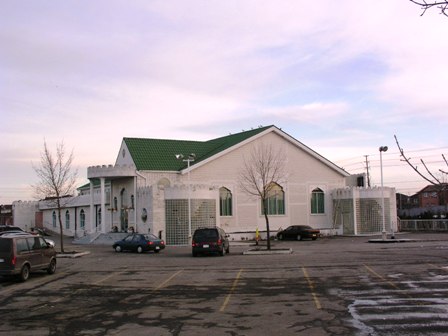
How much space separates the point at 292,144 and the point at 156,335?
158 ft

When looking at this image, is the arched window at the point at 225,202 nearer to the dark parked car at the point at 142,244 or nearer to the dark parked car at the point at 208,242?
the dark parked car at the point at 142,244

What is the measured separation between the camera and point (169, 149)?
182ft

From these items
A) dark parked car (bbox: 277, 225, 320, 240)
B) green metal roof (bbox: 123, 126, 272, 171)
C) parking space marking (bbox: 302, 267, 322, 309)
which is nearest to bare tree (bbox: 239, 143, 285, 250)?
green metal roof (bbox: 123, 126, 272, 171)

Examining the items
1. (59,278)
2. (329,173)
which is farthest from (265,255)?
(329,173)

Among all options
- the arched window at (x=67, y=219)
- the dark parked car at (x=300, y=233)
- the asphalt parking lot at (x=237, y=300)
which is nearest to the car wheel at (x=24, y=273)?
the asphalt parking lot at (x=237, y=300)

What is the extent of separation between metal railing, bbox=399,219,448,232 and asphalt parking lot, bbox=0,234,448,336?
37.8 m

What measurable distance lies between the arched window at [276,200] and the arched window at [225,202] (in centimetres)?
446

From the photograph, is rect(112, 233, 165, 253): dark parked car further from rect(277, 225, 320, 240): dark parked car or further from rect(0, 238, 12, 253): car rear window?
rect(0, 238, 12, 253): car rear window

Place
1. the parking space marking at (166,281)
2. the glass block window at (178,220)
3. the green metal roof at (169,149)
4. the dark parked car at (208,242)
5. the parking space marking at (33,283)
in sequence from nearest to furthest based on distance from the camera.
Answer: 1. the parking space marking at (166,281)
2. the parking space marking at (33,283)
3. the dark parked car at (208,242)
4. the glass block window at (178,220)
5. the green metal roof at (169,149)

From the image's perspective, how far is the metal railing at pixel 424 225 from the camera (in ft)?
191

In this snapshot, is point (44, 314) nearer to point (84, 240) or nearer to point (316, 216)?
point (84, 240)

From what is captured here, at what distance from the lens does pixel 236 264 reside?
24719 millimetres

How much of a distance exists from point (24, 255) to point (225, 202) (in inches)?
1301

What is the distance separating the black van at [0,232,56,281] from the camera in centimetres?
1891
